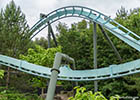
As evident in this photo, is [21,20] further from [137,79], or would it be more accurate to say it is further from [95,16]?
[137,79]

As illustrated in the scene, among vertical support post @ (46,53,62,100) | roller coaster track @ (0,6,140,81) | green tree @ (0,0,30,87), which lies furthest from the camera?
green tree @ (0,0,30,87)

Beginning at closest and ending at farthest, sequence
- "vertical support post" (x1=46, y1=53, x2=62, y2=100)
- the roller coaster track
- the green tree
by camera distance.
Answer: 1. "vertical support post" (x1=46, y1=53, x2=62, y2=100)
2. the roller coaster track
3. the green tree

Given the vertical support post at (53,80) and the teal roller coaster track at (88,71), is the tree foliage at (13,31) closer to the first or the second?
the teal roller coaster track at (88,71)

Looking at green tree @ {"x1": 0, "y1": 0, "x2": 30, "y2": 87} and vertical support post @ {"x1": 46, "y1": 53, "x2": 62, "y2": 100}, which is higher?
green tree @ {"x1": 0, "y1": 0, "x2": 30, "y2": 87}

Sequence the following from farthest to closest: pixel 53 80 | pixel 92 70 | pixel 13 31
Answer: pixel 13 31 < pixel 92 70 < pixel 53 80

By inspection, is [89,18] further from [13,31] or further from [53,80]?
[53,80]

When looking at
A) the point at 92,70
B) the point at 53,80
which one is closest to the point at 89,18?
the point at 92,70

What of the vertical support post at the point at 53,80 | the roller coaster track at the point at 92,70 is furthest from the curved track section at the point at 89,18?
the vertical support post at the point at 53,80

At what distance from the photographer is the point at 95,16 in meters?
9.81

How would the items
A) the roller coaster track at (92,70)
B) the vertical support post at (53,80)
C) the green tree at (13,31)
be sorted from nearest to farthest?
the vertical support post at (53,80) → the roller coaster track at (92,70) → the green tree at (13,31)

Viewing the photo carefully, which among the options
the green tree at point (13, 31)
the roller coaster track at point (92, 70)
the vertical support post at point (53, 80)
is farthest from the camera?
the green tree at point (13, 31)

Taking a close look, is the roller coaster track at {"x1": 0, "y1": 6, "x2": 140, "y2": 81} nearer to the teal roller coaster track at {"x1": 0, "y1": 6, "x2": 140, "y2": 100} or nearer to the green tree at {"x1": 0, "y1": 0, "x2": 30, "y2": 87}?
the teal roller coaster track at {"x1": 0, "y1": 6, "x2": 140, "y2": 100}

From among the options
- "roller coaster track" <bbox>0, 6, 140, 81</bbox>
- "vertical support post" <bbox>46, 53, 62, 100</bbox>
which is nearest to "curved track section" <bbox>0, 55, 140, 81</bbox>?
"roller coaster track" <bbox>0, 6, 140, 81</bbox>

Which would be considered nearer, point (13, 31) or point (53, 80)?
point (53, 80)
